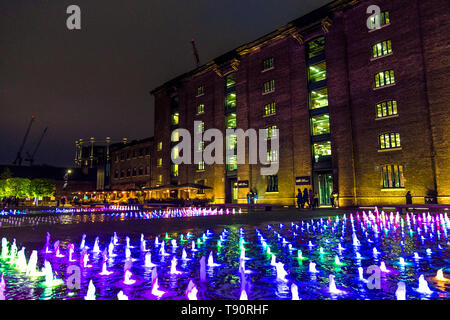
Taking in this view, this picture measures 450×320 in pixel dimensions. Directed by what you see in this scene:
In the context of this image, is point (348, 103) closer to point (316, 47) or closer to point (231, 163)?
point (316, 47)

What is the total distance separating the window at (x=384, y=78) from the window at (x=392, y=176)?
721cm

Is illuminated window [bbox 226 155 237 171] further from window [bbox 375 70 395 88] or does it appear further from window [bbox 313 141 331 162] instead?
window [bbox 375 70 395 88]

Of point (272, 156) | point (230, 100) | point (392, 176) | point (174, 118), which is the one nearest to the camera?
point (392, 176)

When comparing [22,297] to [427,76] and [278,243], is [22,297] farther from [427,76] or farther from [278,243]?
[427,76]

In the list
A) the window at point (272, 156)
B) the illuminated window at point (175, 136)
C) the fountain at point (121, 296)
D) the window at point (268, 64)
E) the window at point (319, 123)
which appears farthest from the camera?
the illuminated window at point (175, 136)

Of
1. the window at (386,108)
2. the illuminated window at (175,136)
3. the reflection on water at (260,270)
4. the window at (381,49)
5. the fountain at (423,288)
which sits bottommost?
the reflection on water at (260,270)

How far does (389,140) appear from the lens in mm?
24938

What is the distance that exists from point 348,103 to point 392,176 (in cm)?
770

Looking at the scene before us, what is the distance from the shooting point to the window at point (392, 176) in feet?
78.6

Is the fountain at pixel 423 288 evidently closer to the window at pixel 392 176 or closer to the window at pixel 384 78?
the window at pixel 392 176

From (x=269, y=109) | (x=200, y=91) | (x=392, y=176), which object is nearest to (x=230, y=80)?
(x=200, y=91)

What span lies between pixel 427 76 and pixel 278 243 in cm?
2227

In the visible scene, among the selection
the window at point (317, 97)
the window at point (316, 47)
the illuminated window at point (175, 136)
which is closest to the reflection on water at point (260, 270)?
the window at point (317, 97)

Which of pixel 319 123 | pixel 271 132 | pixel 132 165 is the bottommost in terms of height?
pixel 132 165
